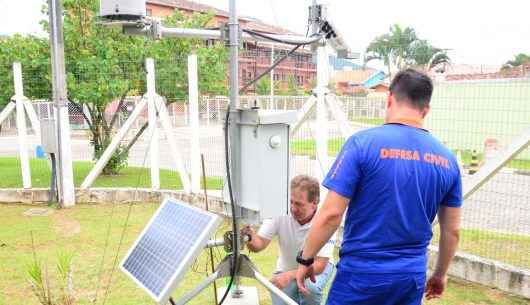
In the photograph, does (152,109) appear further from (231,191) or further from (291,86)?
(231,191)

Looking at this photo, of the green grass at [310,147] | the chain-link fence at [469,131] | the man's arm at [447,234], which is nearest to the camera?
the man's arm at [447,234]

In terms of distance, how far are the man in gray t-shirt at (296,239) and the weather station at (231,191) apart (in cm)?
19

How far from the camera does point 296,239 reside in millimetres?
2891

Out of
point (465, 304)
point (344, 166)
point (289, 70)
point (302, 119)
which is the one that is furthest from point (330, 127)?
point (344, 166)

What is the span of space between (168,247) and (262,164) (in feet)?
2.09

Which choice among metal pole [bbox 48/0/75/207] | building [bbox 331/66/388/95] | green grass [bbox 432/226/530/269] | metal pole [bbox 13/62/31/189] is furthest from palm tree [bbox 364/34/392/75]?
metal pole [bbox 13/62/31/189]

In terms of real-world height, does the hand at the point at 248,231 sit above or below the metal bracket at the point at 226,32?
below

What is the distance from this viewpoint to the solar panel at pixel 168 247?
2.26 m

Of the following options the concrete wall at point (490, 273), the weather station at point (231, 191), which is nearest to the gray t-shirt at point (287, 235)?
the weather station at point (231, 191)

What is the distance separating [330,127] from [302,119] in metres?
0.37

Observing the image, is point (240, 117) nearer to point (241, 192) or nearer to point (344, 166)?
point (241, 192)

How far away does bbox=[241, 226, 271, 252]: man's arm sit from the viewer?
281cm

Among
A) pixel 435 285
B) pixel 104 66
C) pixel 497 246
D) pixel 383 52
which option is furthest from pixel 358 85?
pixel 383 52

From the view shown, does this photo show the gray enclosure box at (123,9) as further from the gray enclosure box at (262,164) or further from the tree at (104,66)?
the tree at (104,66)
